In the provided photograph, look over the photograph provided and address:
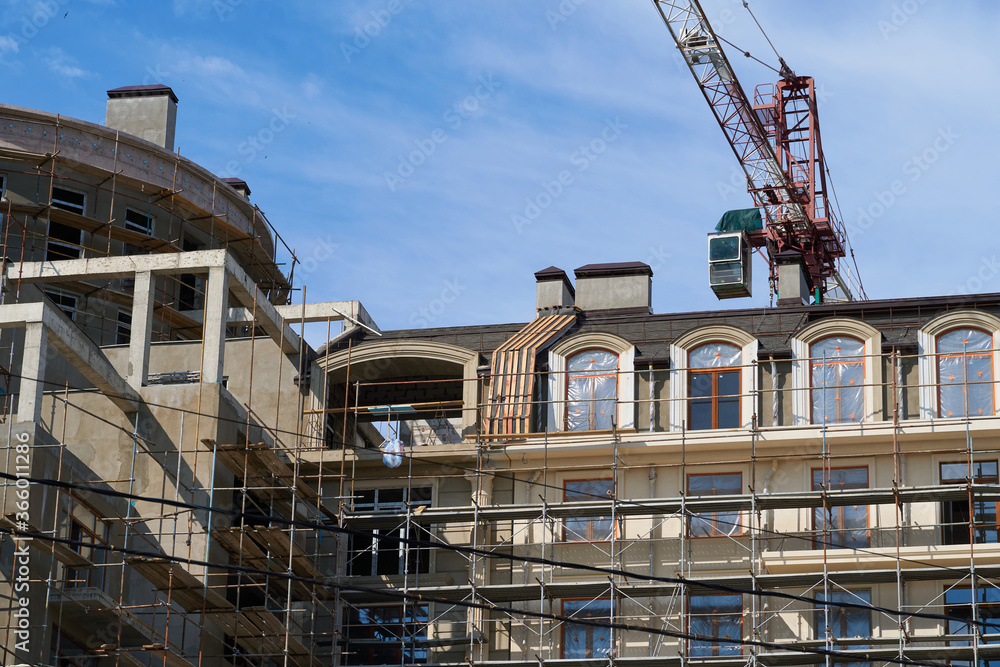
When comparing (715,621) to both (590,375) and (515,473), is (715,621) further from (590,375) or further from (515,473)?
(590,375)

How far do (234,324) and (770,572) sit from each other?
16.7m

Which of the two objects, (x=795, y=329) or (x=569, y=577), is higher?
(x=795, y=329)

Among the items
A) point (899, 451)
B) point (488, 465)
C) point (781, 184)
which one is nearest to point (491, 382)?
point (488, 465)

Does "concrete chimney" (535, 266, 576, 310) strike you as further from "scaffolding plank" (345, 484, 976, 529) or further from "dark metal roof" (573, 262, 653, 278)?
"scaffolding plank" (345, 484, 976, 529)

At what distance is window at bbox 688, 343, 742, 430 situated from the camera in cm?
3919

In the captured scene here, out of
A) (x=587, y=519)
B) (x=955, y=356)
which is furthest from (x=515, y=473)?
(x=955, y=356)

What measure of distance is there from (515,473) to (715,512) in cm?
506

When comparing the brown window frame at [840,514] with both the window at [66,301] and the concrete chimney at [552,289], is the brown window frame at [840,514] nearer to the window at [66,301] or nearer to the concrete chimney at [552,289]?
the concrete chimney at [552,289]

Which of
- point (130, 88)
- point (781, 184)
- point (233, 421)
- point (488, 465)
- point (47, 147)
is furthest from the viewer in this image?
point (781, 184)

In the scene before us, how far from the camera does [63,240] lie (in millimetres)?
44094

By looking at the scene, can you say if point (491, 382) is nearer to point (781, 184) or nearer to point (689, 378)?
point (689, 378)

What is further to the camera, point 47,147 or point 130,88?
point 130,88

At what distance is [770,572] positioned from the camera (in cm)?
3675

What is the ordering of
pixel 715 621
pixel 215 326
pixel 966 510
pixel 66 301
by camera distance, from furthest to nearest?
pixel 66 301 → pixel 715 621 → pixel 966 510 → pixel 215 326
